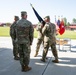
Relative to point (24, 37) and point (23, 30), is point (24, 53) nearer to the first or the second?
point (24, 37)

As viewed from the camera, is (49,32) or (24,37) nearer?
(24,37)

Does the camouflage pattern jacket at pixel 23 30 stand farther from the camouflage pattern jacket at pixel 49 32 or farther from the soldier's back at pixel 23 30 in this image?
the camouflage pattern jacket at pixel 49 32

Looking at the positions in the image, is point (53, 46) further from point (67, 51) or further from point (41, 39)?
point (67, 51)

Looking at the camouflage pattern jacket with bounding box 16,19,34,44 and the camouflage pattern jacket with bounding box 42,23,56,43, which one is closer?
the camouflage pattern jacket with bounding box 16,19,34,44

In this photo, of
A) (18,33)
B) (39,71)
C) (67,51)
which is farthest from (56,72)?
(67,51)

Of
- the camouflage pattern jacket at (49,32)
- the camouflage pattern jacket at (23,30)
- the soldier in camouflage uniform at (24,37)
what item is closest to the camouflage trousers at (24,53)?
the soldier in camouflage uniform at (24,37)

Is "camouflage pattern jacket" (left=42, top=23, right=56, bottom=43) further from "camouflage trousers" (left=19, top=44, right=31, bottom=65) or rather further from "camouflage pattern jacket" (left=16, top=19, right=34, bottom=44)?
"camouflage trousers" (left=19, top=44, right=31, bottom=65)

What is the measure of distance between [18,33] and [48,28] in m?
1.81

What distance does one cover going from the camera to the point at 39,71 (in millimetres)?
7555

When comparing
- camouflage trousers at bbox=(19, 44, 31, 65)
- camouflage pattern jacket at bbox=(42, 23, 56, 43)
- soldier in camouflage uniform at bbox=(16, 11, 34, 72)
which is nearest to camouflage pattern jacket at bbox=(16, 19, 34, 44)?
soldier in camouflage uniform at bbox=(16, 11, 34, 72)

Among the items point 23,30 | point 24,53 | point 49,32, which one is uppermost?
point 23,30

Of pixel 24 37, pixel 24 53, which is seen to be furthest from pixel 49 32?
pixel 24 53

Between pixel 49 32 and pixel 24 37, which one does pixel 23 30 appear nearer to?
pixel 24 37

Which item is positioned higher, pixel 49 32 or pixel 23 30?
pixel 23 30
